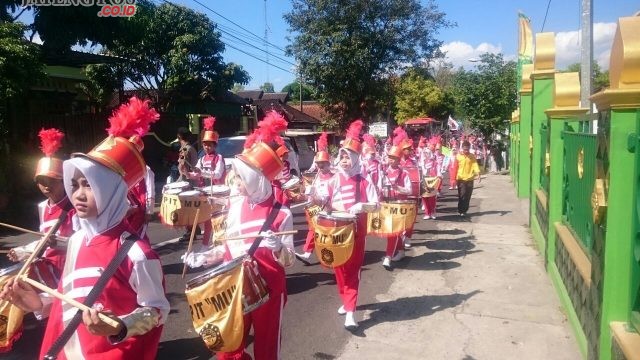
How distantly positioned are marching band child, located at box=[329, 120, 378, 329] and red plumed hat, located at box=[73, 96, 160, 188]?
2879 millimetres

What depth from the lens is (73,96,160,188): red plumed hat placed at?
270 centimetres

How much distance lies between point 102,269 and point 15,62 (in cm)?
1012

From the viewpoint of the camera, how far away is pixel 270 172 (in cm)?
401

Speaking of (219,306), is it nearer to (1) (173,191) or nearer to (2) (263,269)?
(2) (263,269)

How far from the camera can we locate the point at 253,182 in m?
3.92

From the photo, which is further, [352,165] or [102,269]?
[352,165]

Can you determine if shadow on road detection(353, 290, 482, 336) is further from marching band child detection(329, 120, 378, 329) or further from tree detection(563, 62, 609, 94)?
tree detection(563, 62, 609, 94)

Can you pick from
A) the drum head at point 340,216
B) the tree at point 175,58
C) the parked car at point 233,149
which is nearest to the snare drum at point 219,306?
the drum head at point 340,216

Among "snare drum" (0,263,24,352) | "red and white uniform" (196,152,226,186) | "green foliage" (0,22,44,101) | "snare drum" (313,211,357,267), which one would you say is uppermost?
"green foliage" (0,22,44,101)

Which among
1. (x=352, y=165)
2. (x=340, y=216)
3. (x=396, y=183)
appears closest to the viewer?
(x=340, y=216)

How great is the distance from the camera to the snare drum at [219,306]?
10.5ft

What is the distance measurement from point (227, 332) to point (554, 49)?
7.46m

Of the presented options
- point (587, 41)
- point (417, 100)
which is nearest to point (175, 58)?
point (587, 41)

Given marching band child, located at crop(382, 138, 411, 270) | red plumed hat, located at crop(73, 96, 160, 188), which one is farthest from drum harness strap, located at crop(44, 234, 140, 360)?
marching band child, located at crop(382, 138, 411, 270)
